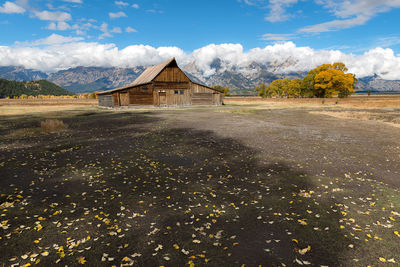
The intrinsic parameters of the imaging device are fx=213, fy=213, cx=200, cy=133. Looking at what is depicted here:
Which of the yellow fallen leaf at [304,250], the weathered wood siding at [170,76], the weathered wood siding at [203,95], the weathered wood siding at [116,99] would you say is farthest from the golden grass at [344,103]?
the yellow fallen leaf at [304,250]

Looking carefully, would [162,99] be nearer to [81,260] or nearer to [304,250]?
[81,260]

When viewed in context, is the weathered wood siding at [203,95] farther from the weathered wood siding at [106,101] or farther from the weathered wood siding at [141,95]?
the weathered wood siding at [106,101]

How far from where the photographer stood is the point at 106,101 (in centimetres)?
5306

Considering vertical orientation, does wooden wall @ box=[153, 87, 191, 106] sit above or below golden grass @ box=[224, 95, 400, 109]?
above

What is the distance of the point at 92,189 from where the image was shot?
7.67 meters

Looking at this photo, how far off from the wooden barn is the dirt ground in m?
37.6

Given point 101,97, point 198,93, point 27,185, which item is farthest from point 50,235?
point 101,97

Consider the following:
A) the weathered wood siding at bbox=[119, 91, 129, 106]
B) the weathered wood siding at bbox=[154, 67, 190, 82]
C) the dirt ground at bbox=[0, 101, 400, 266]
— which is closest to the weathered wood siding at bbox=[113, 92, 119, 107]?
the weathered wood siding at bbox=[119, 91, 129, 106]

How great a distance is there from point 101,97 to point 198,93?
2626 centimetres

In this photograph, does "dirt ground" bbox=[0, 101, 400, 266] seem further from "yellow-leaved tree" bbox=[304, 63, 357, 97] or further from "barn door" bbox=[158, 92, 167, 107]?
"yellow-leaved tree" bbox=[304, 63, 357, 97]

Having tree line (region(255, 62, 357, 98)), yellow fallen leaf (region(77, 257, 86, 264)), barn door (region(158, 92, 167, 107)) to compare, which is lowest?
yellow fallen leaf (region(77, 257, 86, 264))

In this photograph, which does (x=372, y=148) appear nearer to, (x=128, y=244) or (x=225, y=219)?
(x=225, y=219)

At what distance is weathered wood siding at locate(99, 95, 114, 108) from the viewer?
49200 mm

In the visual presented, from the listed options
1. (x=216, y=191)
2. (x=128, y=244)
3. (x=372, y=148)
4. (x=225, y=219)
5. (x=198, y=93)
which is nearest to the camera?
(x=128, y=244)
